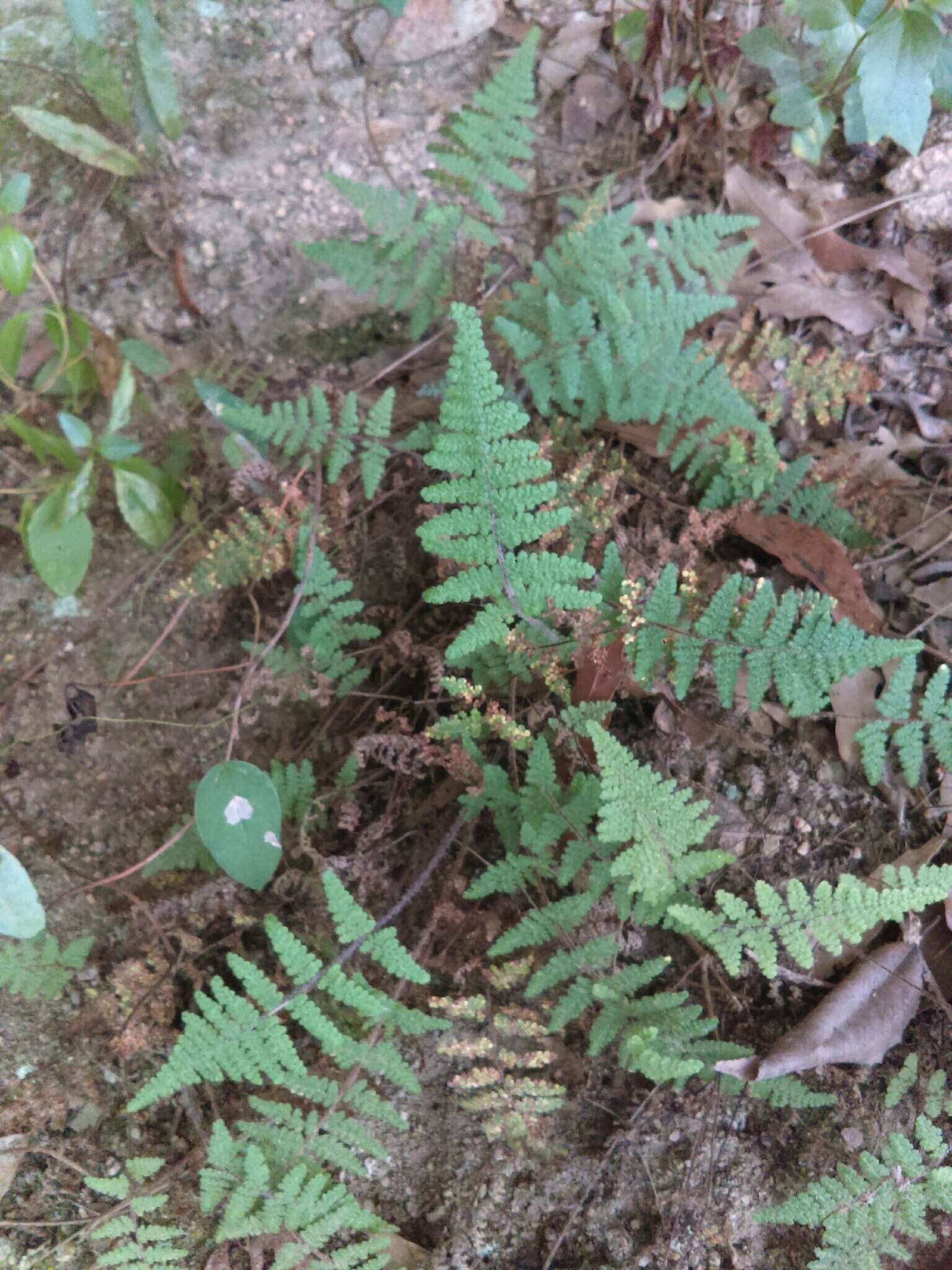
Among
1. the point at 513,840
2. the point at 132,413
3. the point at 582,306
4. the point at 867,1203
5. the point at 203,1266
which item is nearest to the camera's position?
the point at 867,1203

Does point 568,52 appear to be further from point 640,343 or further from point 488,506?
point 488,506

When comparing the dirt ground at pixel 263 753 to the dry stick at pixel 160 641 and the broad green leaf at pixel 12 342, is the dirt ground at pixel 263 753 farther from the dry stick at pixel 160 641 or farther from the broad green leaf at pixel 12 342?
the broad green leaf at pixel 12 342

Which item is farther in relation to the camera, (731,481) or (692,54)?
(692,54)

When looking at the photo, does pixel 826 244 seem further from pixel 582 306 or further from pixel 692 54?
pixel 582 306

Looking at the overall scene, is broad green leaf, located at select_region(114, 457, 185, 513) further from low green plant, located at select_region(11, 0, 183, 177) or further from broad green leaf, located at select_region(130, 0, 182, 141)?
broad green leaf, located at select_region(130, 0, 182, 141)

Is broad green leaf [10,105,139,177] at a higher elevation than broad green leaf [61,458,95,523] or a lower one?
higher

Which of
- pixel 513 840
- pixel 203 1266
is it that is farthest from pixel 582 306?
pixel 203 1266

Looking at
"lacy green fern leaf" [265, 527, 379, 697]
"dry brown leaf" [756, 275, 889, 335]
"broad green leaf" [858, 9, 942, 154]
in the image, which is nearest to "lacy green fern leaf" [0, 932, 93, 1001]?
"lacy green fern leaf" [265, 527, 379, 697]
